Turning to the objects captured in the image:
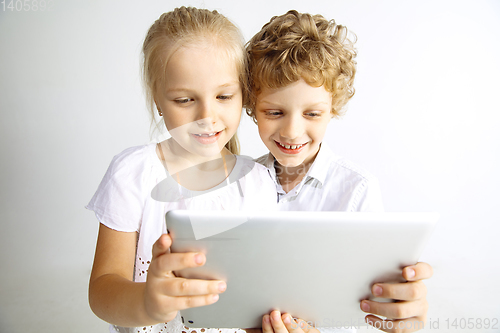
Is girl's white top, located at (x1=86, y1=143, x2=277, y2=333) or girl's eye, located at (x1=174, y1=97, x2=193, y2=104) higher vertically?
girl's eye, located at (x1=174, y1=97, x2=193, y2=104)

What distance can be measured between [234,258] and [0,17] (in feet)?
6.07

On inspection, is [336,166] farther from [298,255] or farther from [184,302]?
[184,302]

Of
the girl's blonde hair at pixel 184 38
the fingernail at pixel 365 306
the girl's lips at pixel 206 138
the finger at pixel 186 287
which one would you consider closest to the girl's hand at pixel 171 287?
the finger at pixel 186 287

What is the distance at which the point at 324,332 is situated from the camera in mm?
1145

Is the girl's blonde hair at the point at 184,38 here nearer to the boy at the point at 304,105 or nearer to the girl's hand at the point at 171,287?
the boy at the point at 304,105

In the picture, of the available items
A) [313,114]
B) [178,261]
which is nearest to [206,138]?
[313,114]

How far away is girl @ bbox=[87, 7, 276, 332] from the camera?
94 cm

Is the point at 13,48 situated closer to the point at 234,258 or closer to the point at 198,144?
the point at 198,144

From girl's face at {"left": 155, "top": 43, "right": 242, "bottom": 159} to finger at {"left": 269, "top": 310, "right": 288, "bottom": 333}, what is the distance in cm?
47

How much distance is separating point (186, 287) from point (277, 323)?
222mm

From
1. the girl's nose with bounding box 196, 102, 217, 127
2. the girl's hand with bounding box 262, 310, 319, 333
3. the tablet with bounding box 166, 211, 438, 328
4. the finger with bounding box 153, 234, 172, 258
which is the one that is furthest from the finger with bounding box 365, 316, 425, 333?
the girl's nose with bounding box 196, 102, 217, 127

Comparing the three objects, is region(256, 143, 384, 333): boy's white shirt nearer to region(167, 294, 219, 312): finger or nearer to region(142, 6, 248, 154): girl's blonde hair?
region(142, 6, 248, 154): girl's blonde hair

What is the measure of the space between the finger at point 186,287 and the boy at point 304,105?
1.72 ft

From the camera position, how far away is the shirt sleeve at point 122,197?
38.0 inches
